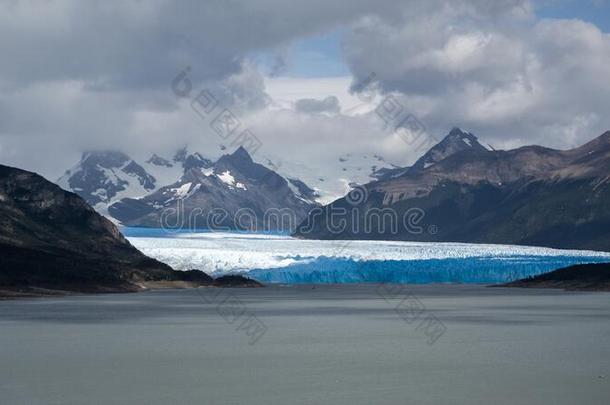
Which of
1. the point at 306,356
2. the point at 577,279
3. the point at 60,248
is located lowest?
the point at 306,356

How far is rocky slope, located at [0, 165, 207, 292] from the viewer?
123438 mm

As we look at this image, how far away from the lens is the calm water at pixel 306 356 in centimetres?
3509

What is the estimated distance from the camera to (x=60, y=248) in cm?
14412

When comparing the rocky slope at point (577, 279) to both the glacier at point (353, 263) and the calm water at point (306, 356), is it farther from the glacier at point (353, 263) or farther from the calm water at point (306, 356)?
the calm water at point (306, 356)

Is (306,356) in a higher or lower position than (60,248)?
lower

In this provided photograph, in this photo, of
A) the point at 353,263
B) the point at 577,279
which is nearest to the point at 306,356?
the point at 577,279

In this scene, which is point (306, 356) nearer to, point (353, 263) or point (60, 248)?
point (60, 248)

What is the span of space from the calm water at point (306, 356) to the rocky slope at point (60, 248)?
120 ft

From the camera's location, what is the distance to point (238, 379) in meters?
39.2

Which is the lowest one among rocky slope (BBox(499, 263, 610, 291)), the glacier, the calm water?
the calm water

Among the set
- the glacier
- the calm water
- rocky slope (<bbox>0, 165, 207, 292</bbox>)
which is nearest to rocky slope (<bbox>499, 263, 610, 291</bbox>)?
the glacier

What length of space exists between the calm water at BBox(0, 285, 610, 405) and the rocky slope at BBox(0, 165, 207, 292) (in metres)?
36.5

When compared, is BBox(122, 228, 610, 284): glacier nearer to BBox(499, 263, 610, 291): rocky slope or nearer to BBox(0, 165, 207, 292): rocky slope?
BBox(0, 165, 207, 292): rocky slope

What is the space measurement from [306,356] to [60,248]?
103m
